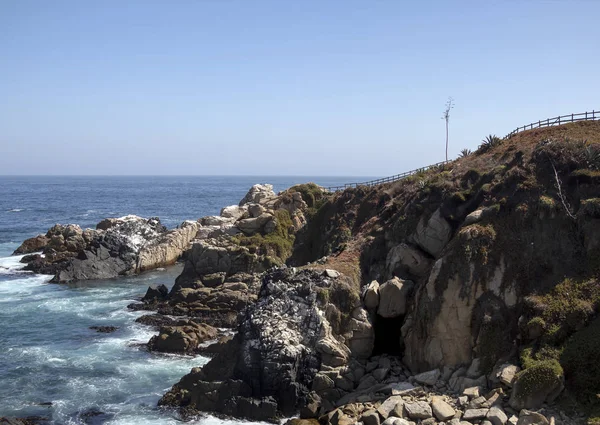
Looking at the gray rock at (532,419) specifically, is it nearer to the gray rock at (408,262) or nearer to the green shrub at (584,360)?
the green shrub at (584,360)

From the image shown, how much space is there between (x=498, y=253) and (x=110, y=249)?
163 feet

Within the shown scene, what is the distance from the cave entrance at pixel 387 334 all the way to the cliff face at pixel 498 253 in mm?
93

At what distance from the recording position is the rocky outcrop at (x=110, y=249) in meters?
65.9

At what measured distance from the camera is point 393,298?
111ft

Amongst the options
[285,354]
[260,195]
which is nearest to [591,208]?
[285,354]

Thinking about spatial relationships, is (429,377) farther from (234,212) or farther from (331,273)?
(234,212)

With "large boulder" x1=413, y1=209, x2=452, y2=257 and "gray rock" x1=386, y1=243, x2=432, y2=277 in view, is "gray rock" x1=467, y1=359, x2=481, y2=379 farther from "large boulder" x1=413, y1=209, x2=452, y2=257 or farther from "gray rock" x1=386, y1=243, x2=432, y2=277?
"large boulder" x1=413, y1=209, x2=452, y2=257

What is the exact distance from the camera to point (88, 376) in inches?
1435

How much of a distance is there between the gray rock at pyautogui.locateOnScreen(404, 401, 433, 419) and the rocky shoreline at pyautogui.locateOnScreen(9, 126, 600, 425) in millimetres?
51

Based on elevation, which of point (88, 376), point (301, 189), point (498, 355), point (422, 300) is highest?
point (301, 189)

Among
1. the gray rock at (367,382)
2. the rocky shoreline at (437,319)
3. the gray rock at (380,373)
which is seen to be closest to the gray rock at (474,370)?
the rocky shoreline at (437,319)

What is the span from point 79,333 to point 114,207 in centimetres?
9832

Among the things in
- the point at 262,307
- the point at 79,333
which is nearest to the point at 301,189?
the point at 79,333

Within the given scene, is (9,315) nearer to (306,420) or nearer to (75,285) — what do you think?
(75,285)
